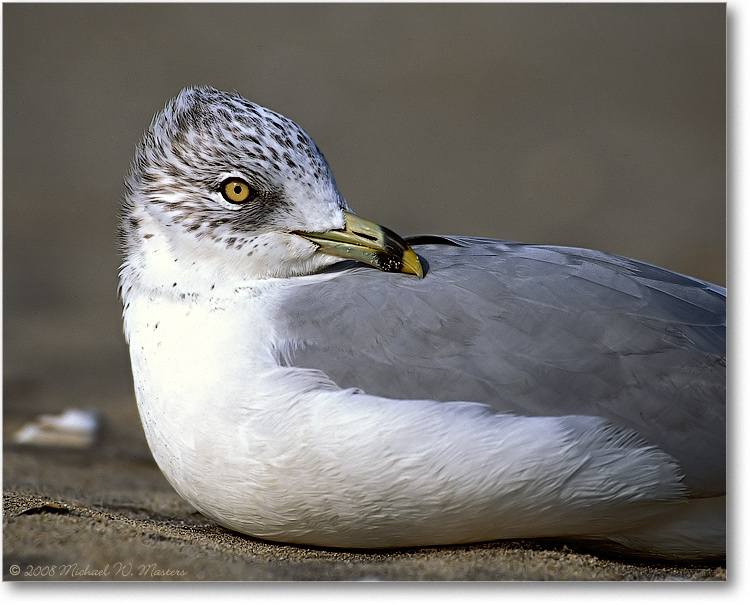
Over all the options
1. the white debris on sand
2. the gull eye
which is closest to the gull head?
the gull eye

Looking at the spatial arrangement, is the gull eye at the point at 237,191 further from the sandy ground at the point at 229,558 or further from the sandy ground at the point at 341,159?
the sandy ground at the point at 229,558

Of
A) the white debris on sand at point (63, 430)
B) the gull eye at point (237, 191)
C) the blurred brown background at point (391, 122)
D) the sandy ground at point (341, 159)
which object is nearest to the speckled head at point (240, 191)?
the gull eye at point (237, 191)

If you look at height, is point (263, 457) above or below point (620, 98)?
below

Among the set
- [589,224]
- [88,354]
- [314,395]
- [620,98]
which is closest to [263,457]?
[314,395]

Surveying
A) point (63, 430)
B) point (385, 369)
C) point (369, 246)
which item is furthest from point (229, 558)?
point (63, 430)

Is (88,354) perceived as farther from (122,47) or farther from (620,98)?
(620,98)

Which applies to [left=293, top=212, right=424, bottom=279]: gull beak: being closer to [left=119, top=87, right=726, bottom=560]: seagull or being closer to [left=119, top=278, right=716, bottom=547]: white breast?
[left=119, top=87, right=726, bottom=560]: seagull

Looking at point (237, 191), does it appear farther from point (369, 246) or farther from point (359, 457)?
point (359, 457)
